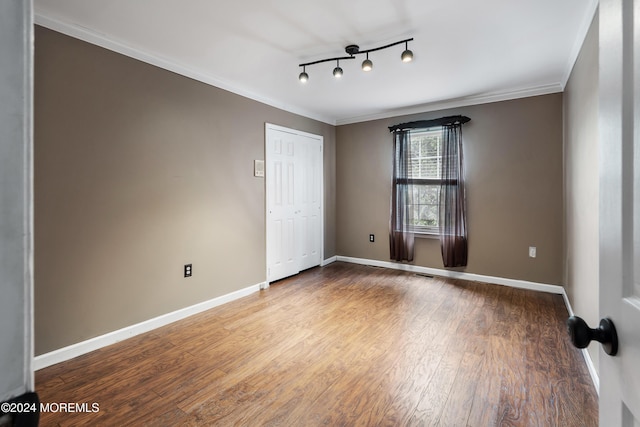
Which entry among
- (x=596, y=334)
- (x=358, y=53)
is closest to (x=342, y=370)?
(x=596, y=334)

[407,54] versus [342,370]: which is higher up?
[407,54]

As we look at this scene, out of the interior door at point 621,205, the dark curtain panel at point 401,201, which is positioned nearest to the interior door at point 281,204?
the dark curtain panel at point 401,201

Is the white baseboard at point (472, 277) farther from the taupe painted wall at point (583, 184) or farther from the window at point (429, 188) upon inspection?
the taupe painted wall at point (583, 184)

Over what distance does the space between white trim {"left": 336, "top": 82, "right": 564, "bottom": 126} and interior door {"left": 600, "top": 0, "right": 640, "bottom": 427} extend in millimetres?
3620

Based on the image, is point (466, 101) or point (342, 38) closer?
Result: point (342, 38)

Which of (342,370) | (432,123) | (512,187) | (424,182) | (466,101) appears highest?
(466,101)

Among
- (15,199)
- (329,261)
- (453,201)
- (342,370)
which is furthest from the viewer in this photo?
(329,261)

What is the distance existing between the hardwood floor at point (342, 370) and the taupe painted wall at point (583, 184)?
1.38ft

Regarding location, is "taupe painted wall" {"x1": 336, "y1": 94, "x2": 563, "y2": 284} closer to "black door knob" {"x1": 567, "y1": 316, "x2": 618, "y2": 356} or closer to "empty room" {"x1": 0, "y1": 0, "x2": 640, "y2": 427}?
"empty room" {"x1": 0, "y1": 0, "x2": 640, "y2": 427}

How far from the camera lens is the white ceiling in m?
2.08

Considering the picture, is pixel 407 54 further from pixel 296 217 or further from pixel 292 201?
pixel 296 217

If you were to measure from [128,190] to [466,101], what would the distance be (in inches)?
163

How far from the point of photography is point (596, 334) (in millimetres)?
663

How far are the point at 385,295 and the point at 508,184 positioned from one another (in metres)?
2.15
